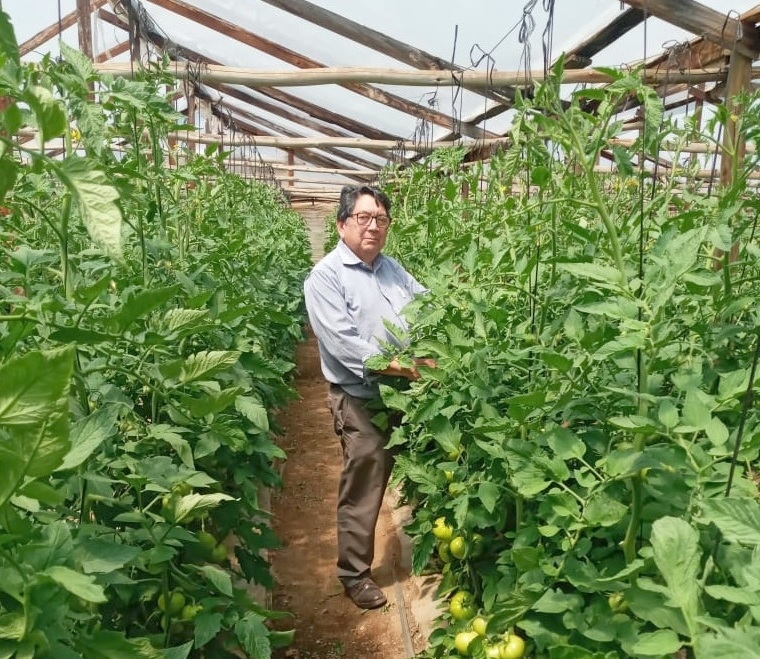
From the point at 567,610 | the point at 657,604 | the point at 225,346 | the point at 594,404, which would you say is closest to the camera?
the point at 657,604

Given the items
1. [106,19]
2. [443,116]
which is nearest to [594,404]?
[443,116]

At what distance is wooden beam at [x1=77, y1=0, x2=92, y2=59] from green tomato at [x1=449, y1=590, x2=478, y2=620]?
15.8 feet

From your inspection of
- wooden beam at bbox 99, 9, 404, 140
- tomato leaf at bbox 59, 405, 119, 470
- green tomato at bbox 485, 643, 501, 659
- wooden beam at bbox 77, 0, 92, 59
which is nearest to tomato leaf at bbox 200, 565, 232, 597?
green tomato at bbox 485, 643, 501, 659

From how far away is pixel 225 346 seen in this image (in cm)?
208

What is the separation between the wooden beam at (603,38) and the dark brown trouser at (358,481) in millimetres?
3285

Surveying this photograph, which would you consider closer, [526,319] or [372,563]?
[526,319]

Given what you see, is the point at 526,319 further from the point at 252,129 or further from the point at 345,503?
the point at 252,129

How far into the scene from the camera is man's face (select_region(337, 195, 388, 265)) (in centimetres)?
299

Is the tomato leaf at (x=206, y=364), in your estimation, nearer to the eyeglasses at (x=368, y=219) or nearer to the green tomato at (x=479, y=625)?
the green tomato at (x=479, y=625)

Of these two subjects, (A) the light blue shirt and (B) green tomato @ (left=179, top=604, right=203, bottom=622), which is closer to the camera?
(B) green tomato @ (left=179, top=604, right=203, bottom=622)

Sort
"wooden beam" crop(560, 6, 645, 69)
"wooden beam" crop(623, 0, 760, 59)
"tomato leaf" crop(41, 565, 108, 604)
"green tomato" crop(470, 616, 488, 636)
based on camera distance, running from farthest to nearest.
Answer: "wooden beam" crop(560, 6, 645, 69) → "wooden beam" crop(623, 0, 760, 59) → "green tomato" crop(470, 616, 488, 636) → "tomato leaf" crop(41, 565, 108, 604)

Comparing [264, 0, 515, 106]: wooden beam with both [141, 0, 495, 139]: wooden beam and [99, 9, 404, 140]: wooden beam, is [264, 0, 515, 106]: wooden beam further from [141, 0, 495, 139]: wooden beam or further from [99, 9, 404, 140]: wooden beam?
[99, 9, 404, 140]: wooden beam

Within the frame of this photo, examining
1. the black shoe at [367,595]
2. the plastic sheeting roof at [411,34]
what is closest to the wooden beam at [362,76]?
the plastic sheeting roof at [411,34]

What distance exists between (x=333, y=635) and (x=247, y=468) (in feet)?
3.45
